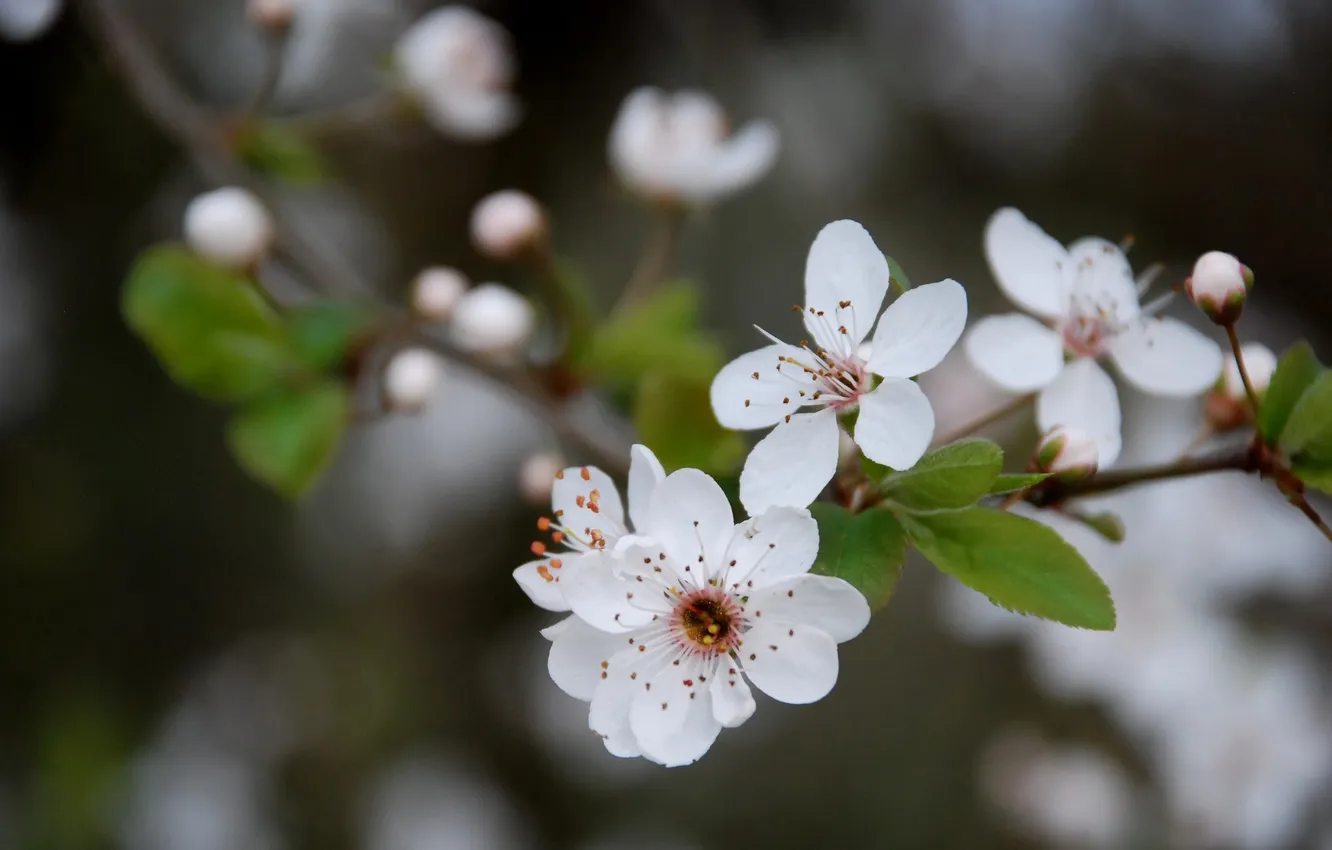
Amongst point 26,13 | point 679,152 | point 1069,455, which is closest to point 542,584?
point 1069,455

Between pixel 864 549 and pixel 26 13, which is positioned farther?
pixel 26 13

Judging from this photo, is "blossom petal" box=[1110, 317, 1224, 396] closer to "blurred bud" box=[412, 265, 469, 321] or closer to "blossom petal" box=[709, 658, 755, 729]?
"blossom petal" box=[709, 658, 755, 729]

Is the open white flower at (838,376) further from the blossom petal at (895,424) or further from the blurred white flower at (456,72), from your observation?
the blurred white flower at (456,72)

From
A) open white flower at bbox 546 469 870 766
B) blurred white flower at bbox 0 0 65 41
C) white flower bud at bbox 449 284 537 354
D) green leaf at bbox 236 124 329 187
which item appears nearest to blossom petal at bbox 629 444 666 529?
open white flower at bbox 546 469 870 766

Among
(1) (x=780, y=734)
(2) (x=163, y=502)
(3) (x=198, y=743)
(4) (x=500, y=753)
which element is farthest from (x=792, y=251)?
(3) (x=198, y=743)

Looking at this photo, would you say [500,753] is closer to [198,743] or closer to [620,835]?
[620,835]

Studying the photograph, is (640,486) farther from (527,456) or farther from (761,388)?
(527,456)
